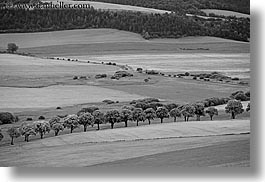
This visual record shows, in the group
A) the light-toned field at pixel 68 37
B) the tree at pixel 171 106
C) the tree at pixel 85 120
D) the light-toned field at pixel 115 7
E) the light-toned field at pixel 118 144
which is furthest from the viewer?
the light-toned field at pixel 115 7

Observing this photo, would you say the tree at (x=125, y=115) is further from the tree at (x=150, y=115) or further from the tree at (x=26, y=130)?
the tree at (x=26, y=130)

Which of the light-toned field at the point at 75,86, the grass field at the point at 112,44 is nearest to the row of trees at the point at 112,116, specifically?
the light-toned field at the point at 75,86

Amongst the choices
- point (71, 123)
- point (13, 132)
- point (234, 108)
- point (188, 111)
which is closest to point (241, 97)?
point (234, 108)

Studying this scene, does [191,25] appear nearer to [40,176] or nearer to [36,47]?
[36,47]

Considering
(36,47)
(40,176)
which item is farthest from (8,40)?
(40,176)

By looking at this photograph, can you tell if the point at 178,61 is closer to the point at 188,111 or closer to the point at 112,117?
the point at 188,111

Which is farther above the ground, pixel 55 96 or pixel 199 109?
pixel 55 96

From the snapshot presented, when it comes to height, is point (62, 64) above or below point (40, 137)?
above
